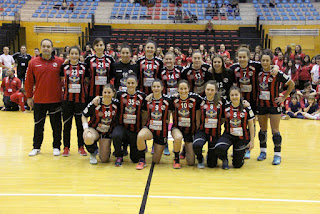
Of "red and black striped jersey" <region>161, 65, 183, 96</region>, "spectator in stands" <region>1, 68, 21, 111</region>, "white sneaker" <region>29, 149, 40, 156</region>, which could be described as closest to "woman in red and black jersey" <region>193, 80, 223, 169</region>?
"red and black striped jersey" <region>161, 65, 183, 96</region>

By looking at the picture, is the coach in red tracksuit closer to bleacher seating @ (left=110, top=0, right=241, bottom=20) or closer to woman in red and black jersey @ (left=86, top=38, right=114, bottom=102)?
woman in red and black jersey @ (left=86, top=38, right=114, bottom=102)

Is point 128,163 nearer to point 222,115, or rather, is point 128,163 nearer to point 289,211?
point 222,115

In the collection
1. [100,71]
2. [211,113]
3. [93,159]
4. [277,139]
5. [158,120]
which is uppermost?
[100,71]

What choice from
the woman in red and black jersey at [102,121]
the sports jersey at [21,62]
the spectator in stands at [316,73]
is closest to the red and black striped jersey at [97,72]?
the woman in red and black jersey at [102,121]

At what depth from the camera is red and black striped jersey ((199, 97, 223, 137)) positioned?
15.3 ft

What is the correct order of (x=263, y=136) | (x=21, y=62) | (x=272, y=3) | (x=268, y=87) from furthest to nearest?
(x=272, y=3), (x=21, y=62), (x=263, y=136), (x=268, y=87)

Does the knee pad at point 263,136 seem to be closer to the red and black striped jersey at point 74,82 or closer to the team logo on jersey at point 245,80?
the team logo on jersey at point 245,80

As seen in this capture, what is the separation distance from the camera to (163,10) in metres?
18.6

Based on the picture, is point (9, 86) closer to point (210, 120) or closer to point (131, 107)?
point (131, 107)

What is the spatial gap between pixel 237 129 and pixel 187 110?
737mm

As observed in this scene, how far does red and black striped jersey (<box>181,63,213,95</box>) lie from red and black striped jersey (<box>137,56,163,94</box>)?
40 centimetres

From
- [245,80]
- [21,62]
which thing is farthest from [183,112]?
[21,62]

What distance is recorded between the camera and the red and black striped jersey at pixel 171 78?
5.11 metres

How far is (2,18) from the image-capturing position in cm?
1761
